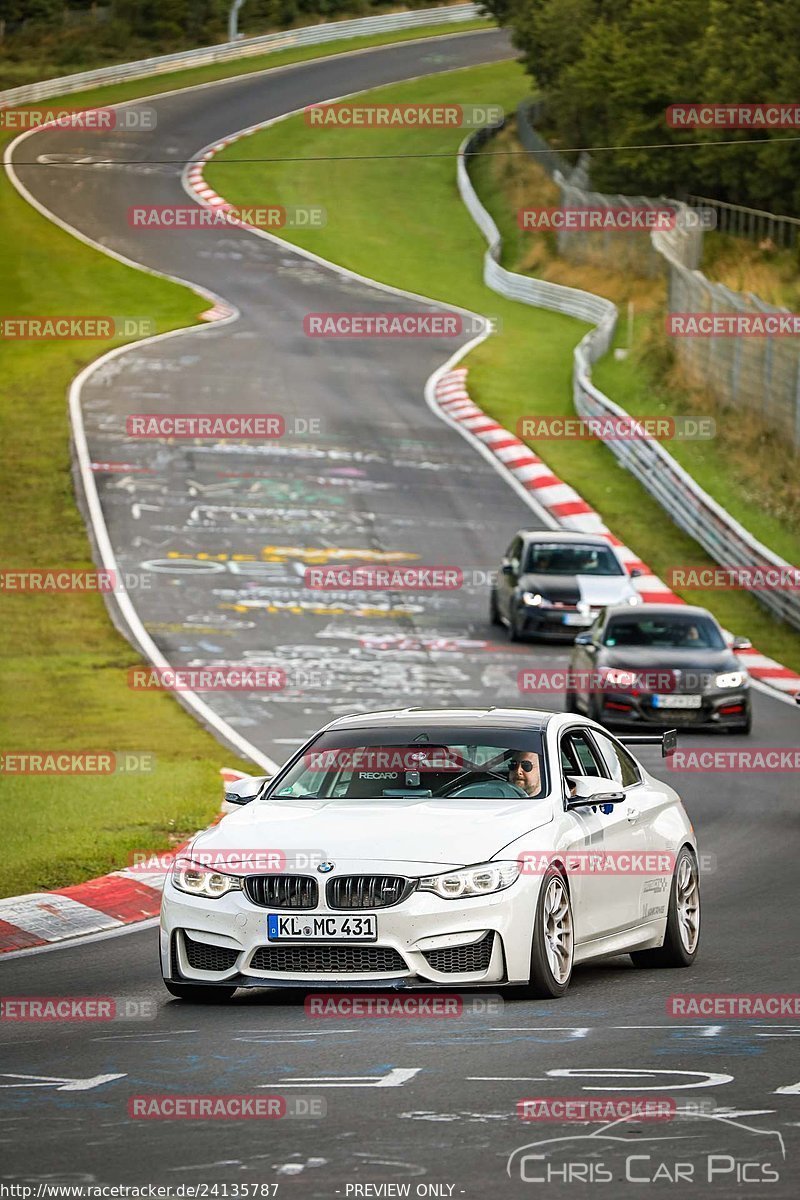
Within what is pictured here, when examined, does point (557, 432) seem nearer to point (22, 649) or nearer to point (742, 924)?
point (22, 649)

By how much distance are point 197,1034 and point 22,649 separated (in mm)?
18478

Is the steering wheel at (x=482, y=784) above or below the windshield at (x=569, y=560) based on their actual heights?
above

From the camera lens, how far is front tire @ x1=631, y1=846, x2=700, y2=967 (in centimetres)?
1145

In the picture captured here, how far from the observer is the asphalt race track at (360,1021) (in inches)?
278

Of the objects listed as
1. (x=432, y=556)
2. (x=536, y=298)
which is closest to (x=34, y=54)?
(x=536, y=298)

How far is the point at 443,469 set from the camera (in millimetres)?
39750
